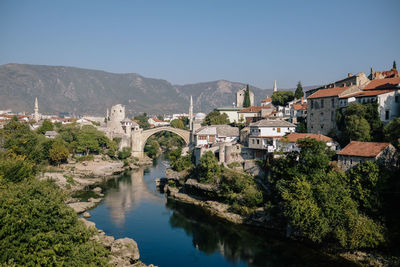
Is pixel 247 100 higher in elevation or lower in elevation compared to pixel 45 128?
higher

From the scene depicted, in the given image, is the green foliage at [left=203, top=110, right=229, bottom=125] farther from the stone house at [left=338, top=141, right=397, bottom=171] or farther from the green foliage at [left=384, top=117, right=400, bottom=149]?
the green foliage at [left=384, top=117, right=400, bottom=149]

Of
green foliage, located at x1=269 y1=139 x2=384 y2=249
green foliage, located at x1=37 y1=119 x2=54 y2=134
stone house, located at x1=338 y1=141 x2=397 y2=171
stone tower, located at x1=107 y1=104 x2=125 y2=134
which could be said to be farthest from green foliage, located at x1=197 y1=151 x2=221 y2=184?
green foliage, located at x1=37 y1=119 x2=54 y2=134

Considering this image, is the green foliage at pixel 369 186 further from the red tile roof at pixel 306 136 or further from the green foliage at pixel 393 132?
the red tile roof at pixel 306 136

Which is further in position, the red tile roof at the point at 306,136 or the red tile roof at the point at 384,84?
the red tile roof at the point at 306,136

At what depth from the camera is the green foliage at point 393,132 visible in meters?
24.0

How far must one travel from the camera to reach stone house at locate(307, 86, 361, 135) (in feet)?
107

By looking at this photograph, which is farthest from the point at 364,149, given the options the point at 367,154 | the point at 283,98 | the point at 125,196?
the point at 283,98

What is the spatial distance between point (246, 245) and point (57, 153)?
34.3m

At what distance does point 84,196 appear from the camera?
37750 mm

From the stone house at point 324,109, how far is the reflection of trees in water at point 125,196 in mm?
18916

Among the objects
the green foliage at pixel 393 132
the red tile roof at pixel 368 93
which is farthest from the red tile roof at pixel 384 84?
the green foliage at pixel 393 132

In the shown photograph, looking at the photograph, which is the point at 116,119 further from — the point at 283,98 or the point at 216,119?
the point at 283,98

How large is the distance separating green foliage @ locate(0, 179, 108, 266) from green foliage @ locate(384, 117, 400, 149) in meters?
21.1

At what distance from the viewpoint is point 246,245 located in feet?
79.8
